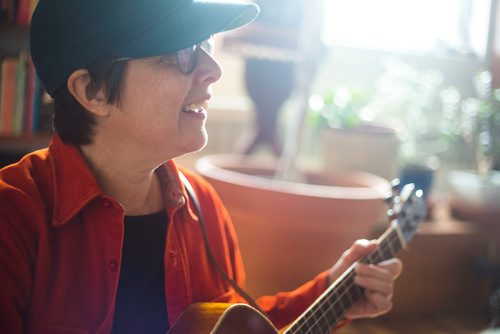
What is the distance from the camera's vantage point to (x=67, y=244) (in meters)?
0.78

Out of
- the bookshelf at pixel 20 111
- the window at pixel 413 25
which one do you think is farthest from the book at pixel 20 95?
the window at pixel 413 25

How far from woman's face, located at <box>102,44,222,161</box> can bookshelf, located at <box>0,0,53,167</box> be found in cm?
110

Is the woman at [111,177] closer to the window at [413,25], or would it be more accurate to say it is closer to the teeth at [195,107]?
the teeth at [195,107]

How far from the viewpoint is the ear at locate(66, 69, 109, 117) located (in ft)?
2.61

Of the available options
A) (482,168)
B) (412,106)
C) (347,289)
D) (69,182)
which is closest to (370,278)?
(347,289)

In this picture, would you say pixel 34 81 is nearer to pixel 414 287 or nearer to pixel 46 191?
pixel 46 191

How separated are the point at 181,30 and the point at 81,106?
20 centimetres

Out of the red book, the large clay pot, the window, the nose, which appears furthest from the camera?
the window

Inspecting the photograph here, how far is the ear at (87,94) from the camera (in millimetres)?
797

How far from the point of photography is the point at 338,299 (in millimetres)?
960

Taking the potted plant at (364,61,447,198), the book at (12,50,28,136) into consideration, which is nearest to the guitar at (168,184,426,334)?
the book at (12,50,28,136)

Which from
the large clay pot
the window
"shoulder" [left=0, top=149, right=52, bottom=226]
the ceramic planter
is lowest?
the large clay pot

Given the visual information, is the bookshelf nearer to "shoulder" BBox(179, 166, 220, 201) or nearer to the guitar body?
"shoulder" BBox(179, 166, 220, 201)

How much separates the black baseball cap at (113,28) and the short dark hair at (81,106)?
29 mm
